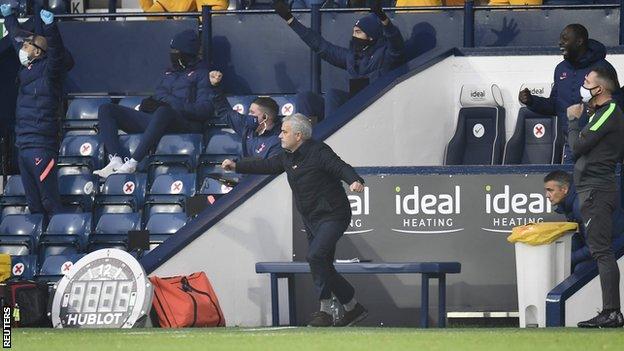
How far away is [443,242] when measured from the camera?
14469 mm

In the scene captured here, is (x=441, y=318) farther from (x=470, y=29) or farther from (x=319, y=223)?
(x=470, y=29)

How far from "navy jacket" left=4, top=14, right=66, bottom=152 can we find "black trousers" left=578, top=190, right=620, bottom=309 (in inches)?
251

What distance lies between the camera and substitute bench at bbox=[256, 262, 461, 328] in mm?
13516

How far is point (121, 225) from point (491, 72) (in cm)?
387

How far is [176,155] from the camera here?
16.9 meters

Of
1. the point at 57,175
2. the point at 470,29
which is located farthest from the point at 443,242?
the point at 57,175

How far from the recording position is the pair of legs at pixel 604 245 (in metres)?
12.3

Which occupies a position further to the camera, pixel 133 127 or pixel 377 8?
pixel 133 127

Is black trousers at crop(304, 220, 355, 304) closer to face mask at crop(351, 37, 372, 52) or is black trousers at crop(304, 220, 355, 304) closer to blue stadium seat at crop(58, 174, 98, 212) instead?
face mask at crop(351, 37, 372, 52)

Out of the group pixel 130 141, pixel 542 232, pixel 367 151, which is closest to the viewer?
pixel 542 232

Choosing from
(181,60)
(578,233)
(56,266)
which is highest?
(181,60)

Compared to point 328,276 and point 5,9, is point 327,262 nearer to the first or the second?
point 328,276

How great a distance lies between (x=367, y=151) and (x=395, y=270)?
2323mm

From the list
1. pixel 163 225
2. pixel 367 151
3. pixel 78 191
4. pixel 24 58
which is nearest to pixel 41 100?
pixel 24 58
